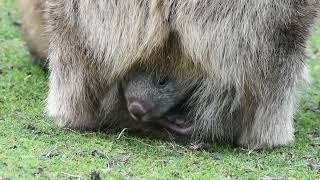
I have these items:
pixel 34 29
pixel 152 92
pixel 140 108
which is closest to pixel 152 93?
pixel 152 92

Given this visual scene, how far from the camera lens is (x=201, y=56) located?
456cm

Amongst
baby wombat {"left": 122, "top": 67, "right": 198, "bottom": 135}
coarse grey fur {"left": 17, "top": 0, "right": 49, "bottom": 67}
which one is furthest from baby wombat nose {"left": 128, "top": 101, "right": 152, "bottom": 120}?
coarse grey fur {"left": 17, "top": 0, "right": 49, "bottom": 67}

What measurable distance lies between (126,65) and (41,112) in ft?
3.57

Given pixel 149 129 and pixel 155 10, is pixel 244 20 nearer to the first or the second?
pixel 155 10

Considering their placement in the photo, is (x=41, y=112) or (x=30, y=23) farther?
(x=30, y=23)

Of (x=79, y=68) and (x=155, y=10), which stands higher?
(x=155, y=10)

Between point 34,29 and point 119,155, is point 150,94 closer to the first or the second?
point 119,155

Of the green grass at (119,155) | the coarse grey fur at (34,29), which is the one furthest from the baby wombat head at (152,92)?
the coarse grey fur at (34,29)

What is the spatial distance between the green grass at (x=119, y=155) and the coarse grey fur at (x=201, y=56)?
168 mm

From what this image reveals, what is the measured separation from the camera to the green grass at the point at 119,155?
4.27 meters

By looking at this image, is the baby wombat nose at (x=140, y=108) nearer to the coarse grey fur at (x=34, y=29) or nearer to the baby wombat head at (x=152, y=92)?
the baby wombat head at (x=152, y=92)

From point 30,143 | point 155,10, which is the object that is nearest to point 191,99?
point 155,10

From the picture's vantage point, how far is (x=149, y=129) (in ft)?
16.6

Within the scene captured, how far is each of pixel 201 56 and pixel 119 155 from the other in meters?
0.75
